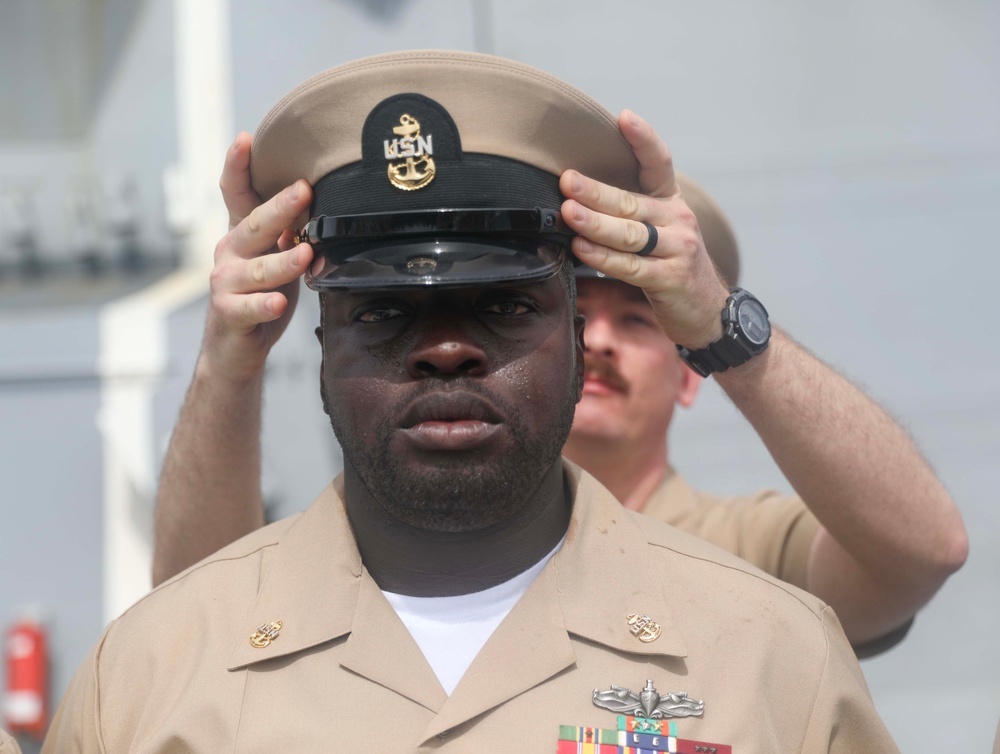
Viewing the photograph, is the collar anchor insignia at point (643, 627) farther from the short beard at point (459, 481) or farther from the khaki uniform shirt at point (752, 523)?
the khaki uniform shirt at point (752, 523)

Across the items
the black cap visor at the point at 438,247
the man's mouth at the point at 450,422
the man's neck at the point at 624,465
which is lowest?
the man's neck at the point at 624,465

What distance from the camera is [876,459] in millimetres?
1897

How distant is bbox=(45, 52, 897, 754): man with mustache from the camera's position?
4.82 ft

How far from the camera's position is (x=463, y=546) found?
161 centimetres

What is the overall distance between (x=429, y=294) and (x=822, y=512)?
84 cm

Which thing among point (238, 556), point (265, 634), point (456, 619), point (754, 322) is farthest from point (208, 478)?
point (754, 322)

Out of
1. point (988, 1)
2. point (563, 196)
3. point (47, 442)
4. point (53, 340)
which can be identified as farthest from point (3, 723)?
point (988, 1)

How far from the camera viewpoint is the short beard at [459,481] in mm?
1494

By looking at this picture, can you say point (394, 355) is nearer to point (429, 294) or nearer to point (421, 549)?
point (429, 294)

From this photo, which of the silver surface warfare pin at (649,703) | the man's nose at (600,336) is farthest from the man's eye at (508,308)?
the man's nose at (600,336)

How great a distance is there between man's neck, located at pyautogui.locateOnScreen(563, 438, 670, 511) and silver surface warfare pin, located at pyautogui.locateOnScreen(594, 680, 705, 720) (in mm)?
865

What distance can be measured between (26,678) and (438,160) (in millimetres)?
2137

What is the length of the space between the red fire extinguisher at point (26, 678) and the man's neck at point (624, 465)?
1.60 metres

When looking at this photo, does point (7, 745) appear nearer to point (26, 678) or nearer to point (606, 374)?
point (606, 374)
